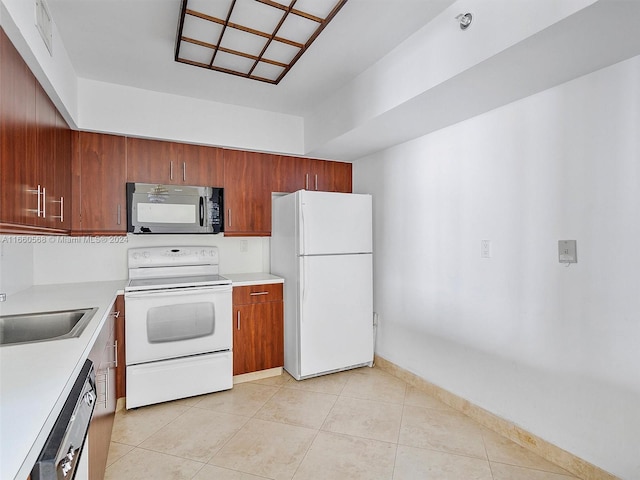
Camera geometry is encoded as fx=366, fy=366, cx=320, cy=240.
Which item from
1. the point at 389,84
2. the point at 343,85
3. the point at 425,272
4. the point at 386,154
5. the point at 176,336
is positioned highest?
the point at 343,85

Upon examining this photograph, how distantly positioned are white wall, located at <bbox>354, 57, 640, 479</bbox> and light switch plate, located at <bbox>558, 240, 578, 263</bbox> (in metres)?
0.03

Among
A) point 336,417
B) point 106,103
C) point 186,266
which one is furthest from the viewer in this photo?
point 186,266

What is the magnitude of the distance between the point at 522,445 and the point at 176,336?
2.43 m

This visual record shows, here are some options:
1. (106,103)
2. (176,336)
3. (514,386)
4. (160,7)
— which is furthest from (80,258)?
(514,386)

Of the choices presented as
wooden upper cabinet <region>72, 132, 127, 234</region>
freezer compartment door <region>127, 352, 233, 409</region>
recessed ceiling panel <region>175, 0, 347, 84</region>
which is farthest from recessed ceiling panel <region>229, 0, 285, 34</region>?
freezer compartment door <region>127, 352, 233, 409</region>

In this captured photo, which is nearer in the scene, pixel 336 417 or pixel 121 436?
pixel 121 436

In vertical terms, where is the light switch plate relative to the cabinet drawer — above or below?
above

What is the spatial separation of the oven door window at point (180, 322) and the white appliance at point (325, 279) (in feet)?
2.35

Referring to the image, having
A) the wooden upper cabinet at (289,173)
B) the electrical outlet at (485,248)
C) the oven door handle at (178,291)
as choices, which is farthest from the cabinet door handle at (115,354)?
the electrical outlet at (485,248)

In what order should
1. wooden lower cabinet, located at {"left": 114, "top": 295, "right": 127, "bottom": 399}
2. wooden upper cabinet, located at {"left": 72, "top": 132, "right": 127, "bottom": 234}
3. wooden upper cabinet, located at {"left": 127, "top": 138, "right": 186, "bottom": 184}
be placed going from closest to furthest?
wooden lower cabinet, located at {"left": 114, "top": 295, "right": 127, "bottom": 399}, wooden upper cabinet, located at {"left": 72, "top": 132, "right": 127, "bottom": 234}, wooden upper cabinet, located at {"left": 127, "top": 138, "right": 186, "bottom": 184}

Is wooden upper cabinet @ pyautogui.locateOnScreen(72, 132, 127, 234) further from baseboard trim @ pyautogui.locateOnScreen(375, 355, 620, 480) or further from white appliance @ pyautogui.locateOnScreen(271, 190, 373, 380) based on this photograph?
baseboard trim @ pyautogui.locateOnScreen(375, 355, 620, 480)

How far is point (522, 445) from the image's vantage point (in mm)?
2201

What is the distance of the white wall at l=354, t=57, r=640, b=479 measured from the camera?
1.77 m

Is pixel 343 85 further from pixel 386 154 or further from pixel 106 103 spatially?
pixel 106 103
